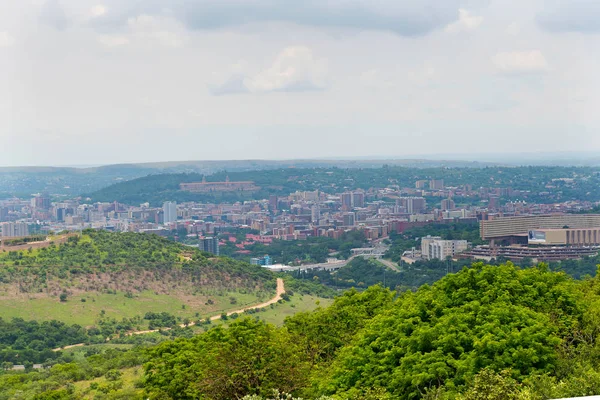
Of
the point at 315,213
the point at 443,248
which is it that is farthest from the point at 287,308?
the point at 315,213

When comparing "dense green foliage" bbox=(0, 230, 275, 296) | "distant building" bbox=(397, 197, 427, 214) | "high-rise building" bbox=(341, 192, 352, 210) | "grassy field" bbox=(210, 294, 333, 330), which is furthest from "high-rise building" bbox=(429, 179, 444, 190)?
"grassy field" bbox=(210, 294, 333, 330)

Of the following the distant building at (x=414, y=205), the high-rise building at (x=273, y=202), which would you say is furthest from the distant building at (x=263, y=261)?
the high-rise building at (x=273, y=202)

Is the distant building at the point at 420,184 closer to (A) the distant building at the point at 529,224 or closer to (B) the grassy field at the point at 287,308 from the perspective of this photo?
(A) the distant building at the point at 529,224

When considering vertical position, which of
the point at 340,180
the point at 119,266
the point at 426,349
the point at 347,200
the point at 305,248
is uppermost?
the point at 426,349

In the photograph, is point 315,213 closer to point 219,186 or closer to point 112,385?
point 219,186

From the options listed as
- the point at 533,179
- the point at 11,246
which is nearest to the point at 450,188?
the point at 533,179

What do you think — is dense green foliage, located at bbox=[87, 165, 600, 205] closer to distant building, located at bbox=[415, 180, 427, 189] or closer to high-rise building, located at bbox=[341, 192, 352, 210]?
distant building, located at bbox=[415, 180, 427, 189]

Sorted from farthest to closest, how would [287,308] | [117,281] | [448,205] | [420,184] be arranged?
1. [420,184]
2. [448,205]
3. [117,281]
4. [287,308]

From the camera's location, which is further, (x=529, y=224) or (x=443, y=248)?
(x=529, y=224)
